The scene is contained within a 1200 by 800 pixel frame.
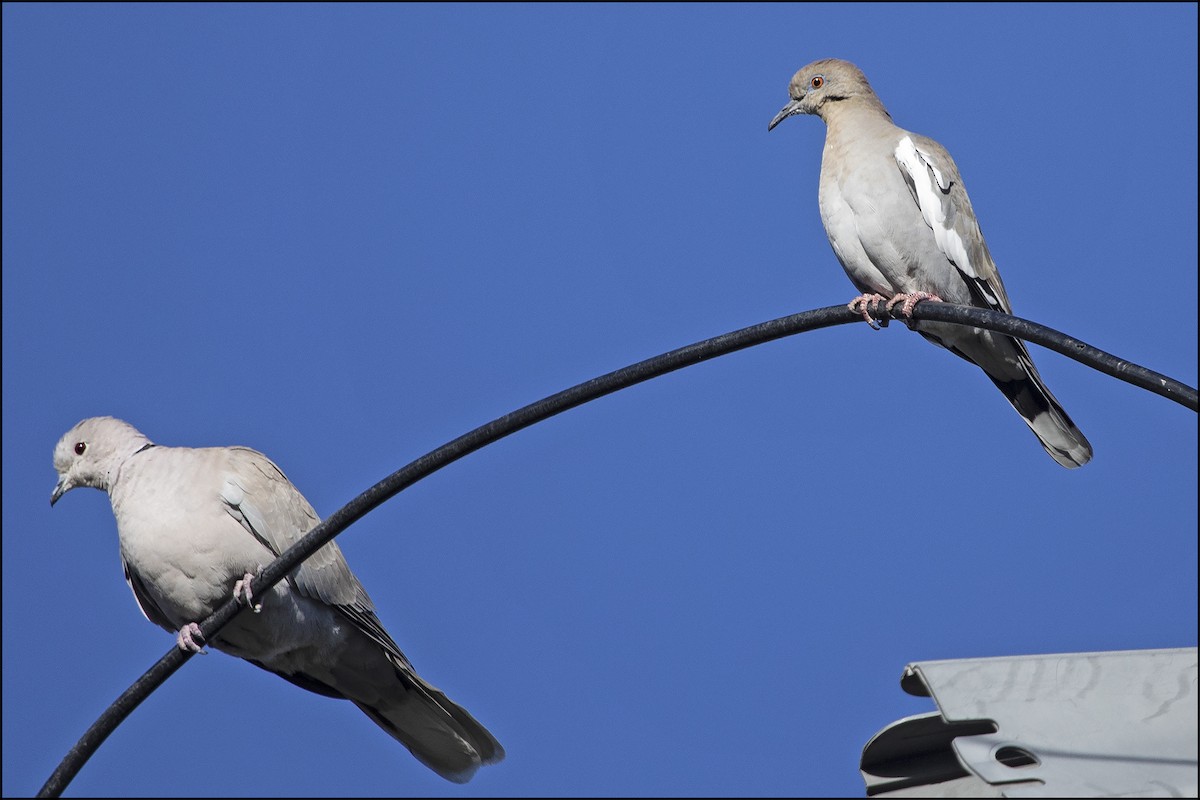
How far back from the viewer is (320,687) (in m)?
7.26

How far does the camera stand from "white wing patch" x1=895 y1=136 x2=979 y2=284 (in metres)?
7.14

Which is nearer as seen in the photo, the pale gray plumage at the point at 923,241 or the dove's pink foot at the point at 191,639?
the dove's pink foot at the point at 191,639

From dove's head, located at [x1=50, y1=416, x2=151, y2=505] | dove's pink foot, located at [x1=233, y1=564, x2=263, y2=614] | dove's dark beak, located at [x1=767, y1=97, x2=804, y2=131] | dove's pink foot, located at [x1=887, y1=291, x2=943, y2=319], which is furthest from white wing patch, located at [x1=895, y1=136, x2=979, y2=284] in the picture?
dove's head, located at [x1=50, y1=416, x2=151, y2=505]

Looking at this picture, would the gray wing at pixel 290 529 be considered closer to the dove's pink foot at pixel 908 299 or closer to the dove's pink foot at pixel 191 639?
the dove's pink foot at pixel 191 639

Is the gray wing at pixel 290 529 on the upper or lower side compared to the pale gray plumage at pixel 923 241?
lower

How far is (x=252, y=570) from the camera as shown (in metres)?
6.60

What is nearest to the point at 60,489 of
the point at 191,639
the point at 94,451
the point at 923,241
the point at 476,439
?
the point at 94,451

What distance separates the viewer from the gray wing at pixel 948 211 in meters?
7.15

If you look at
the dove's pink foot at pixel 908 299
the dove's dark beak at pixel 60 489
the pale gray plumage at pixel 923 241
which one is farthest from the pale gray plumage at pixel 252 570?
the pale gray plumage at pixel 923 241

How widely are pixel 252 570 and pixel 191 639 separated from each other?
686mm

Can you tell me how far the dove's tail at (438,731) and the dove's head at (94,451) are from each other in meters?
1.64

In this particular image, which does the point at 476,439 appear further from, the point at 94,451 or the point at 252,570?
the point at 94,451

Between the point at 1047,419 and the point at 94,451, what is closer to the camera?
the point at 94,451

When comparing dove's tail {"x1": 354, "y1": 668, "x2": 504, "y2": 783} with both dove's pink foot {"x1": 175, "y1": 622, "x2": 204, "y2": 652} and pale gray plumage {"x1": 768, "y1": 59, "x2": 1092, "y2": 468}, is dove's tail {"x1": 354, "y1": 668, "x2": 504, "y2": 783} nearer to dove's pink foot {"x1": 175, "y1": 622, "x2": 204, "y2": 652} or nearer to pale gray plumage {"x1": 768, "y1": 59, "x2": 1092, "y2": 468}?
dove's pink foot {"x1": 175, "y1": 622, "x2": 204, "y2": 652}
